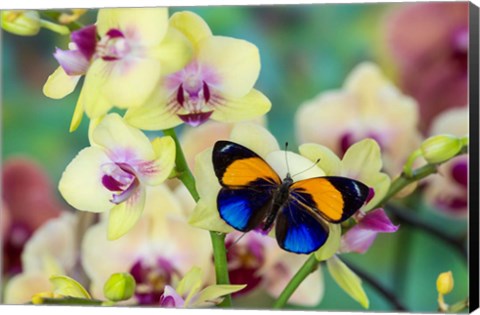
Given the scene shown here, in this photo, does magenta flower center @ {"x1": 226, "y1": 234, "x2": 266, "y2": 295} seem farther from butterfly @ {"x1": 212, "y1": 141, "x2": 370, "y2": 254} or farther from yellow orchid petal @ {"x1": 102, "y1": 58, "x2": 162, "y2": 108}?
yellow orchid petal @ {"x1": 102, "y1": 58, "x2": 162, "y2": 108}

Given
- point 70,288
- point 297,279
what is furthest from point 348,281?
point 70,288

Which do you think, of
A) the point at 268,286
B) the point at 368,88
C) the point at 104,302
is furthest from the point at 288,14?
the point at 104,302

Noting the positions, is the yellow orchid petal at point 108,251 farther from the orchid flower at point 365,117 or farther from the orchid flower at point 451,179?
the orchid flower at point 451,179

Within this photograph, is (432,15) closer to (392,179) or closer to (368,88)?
(368,88)

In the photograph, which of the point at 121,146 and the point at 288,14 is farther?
the point at 288,14

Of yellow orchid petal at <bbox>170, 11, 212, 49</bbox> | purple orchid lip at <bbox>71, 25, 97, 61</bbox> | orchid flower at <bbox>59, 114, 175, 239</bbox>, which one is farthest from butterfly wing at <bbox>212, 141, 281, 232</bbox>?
purple orchid lip at <bbox>71, 25, 97, 61</bbox>

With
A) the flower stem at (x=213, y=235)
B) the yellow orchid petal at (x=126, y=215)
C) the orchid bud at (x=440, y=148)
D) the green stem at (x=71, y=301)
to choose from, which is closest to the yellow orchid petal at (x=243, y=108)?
the flower stem at (x=213, y=235)
